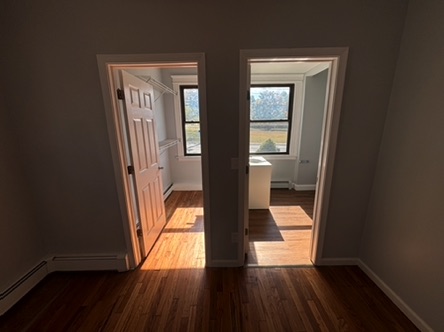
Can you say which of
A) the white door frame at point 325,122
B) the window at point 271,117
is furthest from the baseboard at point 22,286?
the window at point 271,117

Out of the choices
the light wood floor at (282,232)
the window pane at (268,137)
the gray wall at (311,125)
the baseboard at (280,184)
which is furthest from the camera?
the baseboard at (280,184)

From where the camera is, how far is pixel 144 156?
2.16 m

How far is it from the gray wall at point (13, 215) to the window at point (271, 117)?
11.7 ft

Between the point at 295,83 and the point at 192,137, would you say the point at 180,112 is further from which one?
the point at 295,83

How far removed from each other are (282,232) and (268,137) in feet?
7.34

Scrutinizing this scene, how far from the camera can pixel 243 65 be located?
156cm

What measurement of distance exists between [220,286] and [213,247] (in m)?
0.35

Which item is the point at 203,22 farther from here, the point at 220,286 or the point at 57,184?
the point at 220,286

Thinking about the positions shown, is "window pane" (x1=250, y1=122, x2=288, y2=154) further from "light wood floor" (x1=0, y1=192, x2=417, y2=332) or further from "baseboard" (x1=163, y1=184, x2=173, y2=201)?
"light wood floor" (x1=0, y1=192, x2=417, y2=332)

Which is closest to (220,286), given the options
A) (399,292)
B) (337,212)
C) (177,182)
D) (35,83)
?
(337,212)

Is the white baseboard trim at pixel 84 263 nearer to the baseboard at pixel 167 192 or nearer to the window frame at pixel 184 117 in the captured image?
the baseboard at pixel 167 192

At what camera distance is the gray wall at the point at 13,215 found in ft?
5.18

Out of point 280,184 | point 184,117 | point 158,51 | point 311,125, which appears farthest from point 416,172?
point 184,117

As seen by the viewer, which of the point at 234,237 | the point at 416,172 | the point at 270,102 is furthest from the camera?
the point at 270,102
